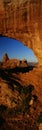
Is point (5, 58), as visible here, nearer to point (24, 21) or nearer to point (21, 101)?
Answer: point (24, 21)

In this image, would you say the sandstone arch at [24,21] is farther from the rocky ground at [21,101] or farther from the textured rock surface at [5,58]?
the textured rock surface at [5,58]

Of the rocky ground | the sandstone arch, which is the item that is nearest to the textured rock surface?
the rocky ground

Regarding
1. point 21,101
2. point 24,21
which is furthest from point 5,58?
point 21,101

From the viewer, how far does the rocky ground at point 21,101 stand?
78.7ft

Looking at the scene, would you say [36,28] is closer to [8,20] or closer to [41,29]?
[41,29]

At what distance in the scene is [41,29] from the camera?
27.4 meters

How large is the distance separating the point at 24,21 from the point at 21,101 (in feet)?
18.9

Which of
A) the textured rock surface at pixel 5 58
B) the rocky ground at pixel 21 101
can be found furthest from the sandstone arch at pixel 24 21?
the textured rock surface at pixel 5 58

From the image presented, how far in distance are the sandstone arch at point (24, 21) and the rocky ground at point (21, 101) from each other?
1940 millimetres

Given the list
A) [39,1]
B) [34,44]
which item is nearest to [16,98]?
[34,44]

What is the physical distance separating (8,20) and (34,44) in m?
2.62

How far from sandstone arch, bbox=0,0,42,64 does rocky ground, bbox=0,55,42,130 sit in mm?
1940

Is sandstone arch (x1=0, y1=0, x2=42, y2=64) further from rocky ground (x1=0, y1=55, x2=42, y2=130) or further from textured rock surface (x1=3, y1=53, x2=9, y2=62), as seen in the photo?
textured rock surface (x1=3, y1=53, x2=9, y2=62)

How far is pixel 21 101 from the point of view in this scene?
26.2 meters
